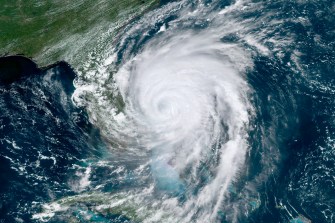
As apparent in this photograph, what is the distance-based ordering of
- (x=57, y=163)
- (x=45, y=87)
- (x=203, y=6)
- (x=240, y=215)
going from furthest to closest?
1. (x=203, y=6)
2. (x=45, y=87)
3. (x=57, y=163)
4. (x=240, y=215)

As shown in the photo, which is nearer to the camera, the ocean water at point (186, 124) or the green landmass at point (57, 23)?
the ocean water at point (186, 124)

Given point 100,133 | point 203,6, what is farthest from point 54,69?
point 203,6

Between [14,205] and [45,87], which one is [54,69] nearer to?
[45,87]

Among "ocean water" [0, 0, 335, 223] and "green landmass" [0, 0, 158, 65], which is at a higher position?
"green landmass" [0, 0, 158, 65]

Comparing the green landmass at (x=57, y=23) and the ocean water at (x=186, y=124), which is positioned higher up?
the green landmass at (x=57, y=23)

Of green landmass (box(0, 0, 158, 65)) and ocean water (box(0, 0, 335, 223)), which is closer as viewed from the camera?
ocean water (box(0, 0, 335, 223))
